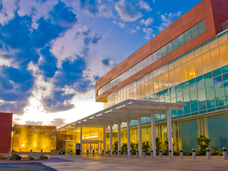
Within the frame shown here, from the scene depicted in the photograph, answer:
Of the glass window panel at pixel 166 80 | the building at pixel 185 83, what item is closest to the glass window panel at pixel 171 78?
the building at pixel 185 83

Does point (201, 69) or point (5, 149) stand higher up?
point (201, 69)

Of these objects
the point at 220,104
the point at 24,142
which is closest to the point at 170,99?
the point at 220,104

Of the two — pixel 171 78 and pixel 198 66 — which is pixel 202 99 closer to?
pixel 198 66

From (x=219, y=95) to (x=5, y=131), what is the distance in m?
45.0

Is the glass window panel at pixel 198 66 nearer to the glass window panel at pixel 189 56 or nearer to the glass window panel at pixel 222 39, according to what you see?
the glass window panel at pixel 189 56

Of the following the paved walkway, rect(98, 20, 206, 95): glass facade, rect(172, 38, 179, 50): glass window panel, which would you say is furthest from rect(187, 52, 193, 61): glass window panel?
the paved walkway

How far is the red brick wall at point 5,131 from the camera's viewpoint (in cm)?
5219

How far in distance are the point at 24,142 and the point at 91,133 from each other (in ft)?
59.0

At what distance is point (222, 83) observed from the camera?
27.0 meters

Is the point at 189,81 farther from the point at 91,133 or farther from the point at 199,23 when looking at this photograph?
the point at 91,133

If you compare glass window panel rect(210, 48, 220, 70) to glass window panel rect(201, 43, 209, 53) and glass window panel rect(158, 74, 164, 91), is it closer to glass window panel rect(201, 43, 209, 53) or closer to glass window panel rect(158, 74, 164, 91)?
glass window panel rect(201, 43, 209, 53)

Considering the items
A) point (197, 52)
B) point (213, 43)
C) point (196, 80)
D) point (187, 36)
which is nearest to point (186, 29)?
point (187, 36)

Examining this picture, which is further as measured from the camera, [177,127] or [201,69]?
[177,127]

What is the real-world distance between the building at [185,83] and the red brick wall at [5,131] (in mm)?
18959
